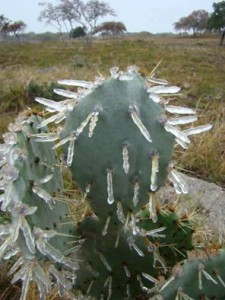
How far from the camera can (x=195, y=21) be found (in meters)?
67.8

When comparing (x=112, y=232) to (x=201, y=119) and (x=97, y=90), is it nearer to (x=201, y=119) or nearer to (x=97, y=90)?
(x=97, y=90)

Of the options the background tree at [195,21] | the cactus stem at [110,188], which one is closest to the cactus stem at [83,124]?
the cactus stem at [110,188]

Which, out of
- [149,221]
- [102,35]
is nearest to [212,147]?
[149,221]

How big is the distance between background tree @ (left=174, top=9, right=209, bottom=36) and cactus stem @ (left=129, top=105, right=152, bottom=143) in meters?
68.2

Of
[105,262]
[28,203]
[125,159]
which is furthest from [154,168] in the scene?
[105,262]

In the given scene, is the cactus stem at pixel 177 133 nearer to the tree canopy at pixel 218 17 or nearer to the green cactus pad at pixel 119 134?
the green cactus pad at pixel 119 134

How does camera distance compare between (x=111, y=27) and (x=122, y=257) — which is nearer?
(x=122, y=257)

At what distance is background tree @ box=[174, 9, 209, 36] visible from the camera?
6694 centimetres

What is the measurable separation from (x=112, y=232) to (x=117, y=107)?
470 mm

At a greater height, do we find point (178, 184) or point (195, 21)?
point (178, 184)

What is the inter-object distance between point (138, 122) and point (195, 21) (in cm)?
6994

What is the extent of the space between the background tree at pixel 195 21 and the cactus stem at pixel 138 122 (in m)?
68.2

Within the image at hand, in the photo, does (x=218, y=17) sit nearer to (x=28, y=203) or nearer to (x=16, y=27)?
(x=16, y=27)

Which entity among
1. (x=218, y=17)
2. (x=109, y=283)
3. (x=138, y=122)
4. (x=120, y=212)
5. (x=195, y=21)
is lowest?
(x=195, y=21)
